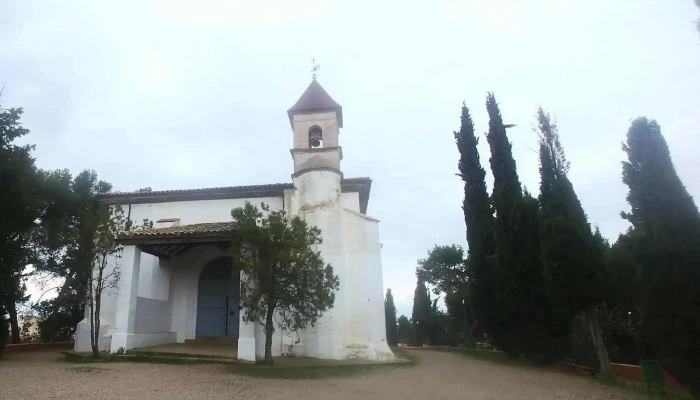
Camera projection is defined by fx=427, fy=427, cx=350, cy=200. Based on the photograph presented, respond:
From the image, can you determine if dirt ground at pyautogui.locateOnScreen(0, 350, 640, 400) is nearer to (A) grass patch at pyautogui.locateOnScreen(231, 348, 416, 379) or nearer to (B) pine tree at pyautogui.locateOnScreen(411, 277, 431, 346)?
(A) grass patch at pyautogui.locateOnScreen(231, 348, 416, 379)

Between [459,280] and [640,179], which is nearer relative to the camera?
[640,179]

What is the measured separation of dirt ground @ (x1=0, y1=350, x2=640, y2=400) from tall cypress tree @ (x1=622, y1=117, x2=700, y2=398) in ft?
4.32

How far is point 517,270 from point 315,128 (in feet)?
30.6

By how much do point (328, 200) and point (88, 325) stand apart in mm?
8944

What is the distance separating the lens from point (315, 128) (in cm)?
1741

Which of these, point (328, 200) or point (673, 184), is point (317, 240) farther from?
point (673, 184)

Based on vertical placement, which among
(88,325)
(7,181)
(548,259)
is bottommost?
(88,325)

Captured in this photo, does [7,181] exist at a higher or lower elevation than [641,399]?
higher

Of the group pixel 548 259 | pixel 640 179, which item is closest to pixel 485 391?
pixel 548 259

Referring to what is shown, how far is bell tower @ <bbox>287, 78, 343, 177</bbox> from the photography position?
1681cm

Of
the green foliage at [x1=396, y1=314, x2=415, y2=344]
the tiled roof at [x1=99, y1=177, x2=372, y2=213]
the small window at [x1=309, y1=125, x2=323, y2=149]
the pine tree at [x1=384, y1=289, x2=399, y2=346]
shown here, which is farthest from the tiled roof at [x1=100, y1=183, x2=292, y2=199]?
the green foliage at [x1=396, y1=314, x2=415, y2=344]

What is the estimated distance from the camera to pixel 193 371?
31.8 feet

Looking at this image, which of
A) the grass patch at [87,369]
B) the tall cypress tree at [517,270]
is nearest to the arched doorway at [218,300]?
→ the grass patch at [87,369]

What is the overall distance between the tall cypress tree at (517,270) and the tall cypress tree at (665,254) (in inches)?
165
